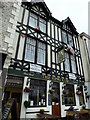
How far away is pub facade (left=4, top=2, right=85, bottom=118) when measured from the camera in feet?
16.3

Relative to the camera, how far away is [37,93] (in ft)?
18.5

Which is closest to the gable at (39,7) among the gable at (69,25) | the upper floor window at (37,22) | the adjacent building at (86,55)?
the upper floor window at (37,22)

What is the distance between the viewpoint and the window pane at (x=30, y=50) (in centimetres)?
600

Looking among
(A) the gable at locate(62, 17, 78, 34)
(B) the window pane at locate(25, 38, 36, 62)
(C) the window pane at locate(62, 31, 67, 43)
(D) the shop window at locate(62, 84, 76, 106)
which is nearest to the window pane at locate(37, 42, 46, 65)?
(B) the window pane at locate(25, 38, 36, 62)

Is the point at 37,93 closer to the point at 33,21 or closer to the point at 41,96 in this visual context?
the point at 41,96

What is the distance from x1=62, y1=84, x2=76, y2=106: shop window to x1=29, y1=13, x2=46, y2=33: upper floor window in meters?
5.14

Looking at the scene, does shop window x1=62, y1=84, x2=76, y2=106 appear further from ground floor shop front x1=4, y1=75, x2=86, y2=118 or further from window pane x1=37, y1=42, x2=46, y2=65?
window pane x1=37, y1=42, x2=46, y2=65

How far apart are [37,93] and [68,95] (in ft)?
9.62

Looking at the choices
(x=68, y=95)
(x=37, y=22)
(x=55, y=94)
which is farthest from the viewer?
(x=37, y=22)

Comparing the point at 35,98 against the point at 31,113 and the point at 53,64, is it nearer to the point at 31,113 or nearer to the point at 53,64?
the point at 31,113

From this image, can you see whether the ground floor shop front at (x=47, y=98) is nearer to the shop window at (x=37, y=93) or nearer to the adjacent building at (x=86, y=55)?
the shop window at (x=37, y=93)

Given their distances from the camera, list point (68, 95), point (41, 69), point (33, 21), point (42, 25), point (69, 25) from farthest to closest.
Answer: point (69, 25)
point (42, 25)
point (33, 21)
point (68, 95)
point (41, 69)

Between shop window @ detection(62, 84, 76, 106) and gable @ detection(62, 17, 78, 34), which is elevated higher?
gable @ detection(62, 17, 78, 34)

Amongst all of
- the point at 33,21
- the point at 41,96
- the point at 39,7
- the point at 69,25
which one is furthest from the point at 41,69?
the point at 69,25
